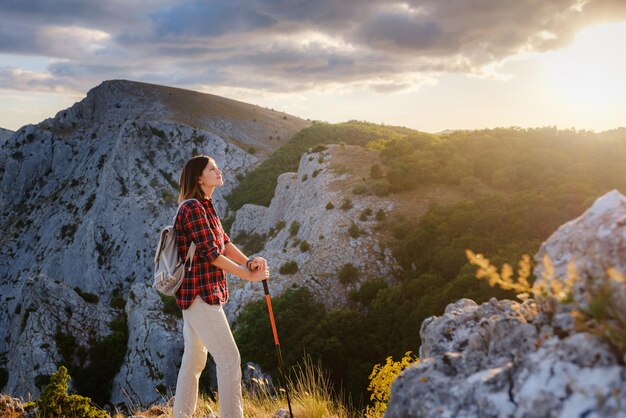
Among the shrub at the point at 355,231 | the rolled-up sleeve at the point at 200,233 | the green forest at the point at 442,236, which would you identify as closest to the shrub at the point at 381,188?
the green forest at the point at 442,236

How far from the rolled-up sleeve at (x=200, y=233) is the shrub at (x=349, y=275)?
13941 millimetres

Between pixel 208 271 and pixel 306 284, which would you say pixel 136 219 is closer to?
pixel 306 284

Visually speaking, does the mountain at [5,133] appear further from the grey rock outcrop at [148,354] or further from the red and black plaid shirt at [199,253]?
the red and black plaid shirt at [199,253]

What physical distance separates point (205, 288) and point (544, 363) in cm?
336

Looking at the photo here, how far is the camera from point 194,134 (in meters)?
60.4

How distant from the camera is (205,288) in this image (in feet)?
16.5

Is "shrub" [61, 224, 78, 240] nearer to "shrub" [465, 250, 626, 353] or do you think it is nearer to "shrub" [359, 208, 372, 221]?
"shrub" [359, 208, 372, 221]

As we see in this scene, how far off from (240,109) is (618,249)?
3139 inches

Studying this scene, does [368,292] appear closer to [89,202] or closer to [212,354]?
[212,354]

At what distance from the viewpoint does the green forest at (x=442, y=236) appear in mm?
14602

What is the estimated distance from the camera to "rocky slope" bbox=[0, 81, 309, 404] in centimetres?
2348

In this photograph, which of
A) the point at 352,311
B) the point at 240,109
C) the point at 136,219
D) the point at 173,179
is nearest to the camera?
the point at 352,311

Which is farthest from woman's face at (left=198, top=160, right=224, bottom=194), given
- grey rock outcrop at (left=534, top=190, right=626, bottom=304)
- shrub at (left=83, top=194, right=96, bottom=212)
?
shrub at (left=83, top=194, right=96, bottom=212)

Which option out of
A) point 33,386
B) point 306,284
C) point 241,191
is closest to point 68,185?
point 241,191
